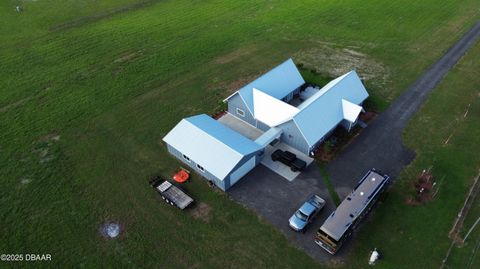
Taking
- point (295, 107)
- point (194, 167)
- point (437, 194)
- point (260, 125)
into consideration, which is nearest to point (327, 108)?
point (295, 107)

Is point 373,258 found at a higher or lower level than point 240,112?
lower

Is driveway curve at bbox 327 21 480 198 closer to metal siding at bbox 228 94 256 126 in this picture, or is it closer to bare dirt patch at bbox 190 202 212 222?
metal siding at bbox 228 94 256 126

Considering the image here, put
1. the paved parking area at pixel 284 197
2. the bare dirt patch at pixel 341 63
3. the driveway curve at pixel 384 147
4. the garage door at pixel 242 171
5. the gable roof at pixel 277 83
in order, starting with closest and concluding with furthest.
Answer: the paved parking area at pixel 284 197 → the garage door at pixel 242 171 → the driveway curve at pixel 384 147 → the gable roof at pixel 277 83 → the bare dirt patch at pixel 341 63

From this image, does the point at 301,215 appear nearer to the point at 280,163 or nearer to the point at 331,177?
the point at 331,177

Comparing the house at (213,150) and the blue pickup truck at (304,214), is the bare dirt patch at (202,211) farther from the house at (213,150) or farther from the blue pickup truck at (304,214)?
the blue pickup truck at (304,214)

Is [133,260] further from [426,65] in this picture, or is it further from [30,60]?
[426,65]

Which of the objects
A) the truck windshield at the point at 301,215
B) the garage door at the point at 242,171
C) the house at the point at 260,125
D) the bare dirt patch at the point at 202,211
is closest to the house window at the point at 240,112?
the house at the point at 260,125
